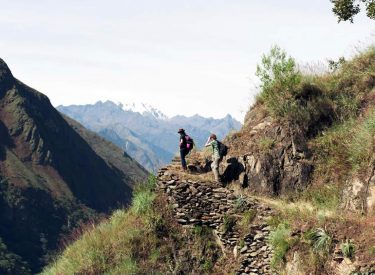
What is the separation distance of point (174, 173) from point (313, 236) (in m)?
7.24

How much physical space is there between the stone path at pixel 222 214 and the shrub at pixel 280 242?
47 centimetres

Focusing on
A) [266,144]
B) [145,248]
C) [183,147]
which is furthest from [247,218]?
[183,147]

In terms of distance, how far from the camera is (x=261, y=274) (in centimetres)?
1589

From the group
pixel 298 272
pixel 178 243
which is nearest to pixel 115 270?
pixel 178 243

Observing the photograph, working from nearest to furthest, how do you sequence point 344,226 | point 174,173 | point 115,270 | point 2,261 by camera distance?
1. point 344,226
2. point 115,270
3. point 174,173
4. point 2,261

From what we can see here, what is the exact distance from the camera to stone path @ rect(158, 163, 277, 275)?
53.4 ft

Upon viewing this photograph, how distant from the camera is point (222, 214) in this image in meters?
17.7

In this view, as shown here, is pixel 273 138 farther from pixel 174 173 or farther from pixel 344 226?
pixel 344 226

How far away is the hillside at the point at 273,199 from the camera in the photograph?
14.7 metres

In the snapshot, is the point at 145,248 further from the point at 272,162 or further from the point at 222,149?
the point at 272,162

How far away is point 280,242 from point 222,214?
10.7 ft

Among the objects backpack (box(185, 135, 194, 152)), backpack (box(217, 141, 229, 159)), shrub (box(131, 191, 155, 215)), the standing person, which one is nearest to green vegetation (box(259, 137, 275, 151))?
backpack (box(217, 141, 229, 159))

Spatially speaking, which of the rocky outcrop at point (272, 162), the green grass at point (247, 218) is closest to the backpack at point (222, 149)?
the rocky outcrop at point (272, 162)

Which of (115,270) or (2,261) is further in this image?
(2,261)
